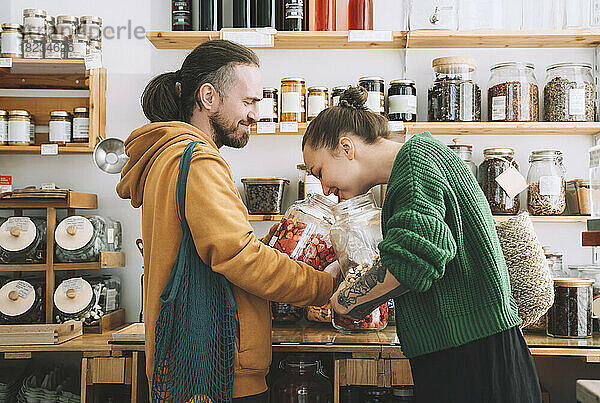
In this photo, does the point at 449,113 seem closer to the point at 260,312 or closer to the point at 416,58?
the point at 416,58

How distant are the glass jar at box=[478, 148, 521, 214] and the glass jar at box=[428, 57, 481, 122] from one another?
17 cm

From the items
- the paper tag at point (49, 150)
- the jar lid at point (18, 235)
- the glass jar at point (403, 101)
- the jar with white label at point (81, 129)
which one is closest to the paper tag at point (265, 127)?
the glass jar at point (403, 101)

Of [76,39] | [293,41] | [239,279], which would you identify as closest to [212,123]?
[239,279]

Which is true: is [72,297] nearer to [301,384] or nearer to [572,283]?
[301,384]

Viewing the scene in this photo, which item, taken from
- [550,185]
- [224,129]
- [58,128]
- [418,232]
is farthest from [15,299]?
[550,185]

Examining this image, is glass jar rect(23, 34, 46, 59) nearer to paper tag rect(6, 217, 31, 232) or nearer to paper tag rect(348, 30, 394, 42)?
paper tag rect(6, 217, 31, 232)

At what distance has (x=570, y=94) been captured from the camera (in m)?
2.60

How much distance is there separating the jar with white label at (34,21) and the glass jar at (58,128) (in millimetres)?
356

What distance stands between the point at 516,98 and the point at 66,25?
191 centimetres

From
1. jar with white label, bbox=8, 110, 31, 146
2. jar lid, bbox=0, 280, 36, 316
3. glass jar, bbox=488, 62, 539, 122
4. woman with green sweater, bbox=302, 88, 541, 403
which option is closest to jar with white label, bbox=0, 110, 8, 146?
jar with white label, bbox=8, 110, 31, 146

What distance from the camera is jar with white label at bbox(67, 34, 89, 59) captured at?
9.00 ft

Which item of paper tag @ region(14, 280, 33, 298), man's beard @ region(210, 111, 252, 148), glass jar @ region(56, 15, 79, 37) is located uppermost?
glass jar @ region(56, 15, 79, 37)

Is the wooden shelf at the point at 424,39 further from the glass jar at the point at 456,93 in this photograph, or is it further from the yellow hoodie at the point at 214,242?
the yellow hoodie at the point at 214,242

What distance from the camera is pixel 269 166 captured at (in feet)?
9.46
